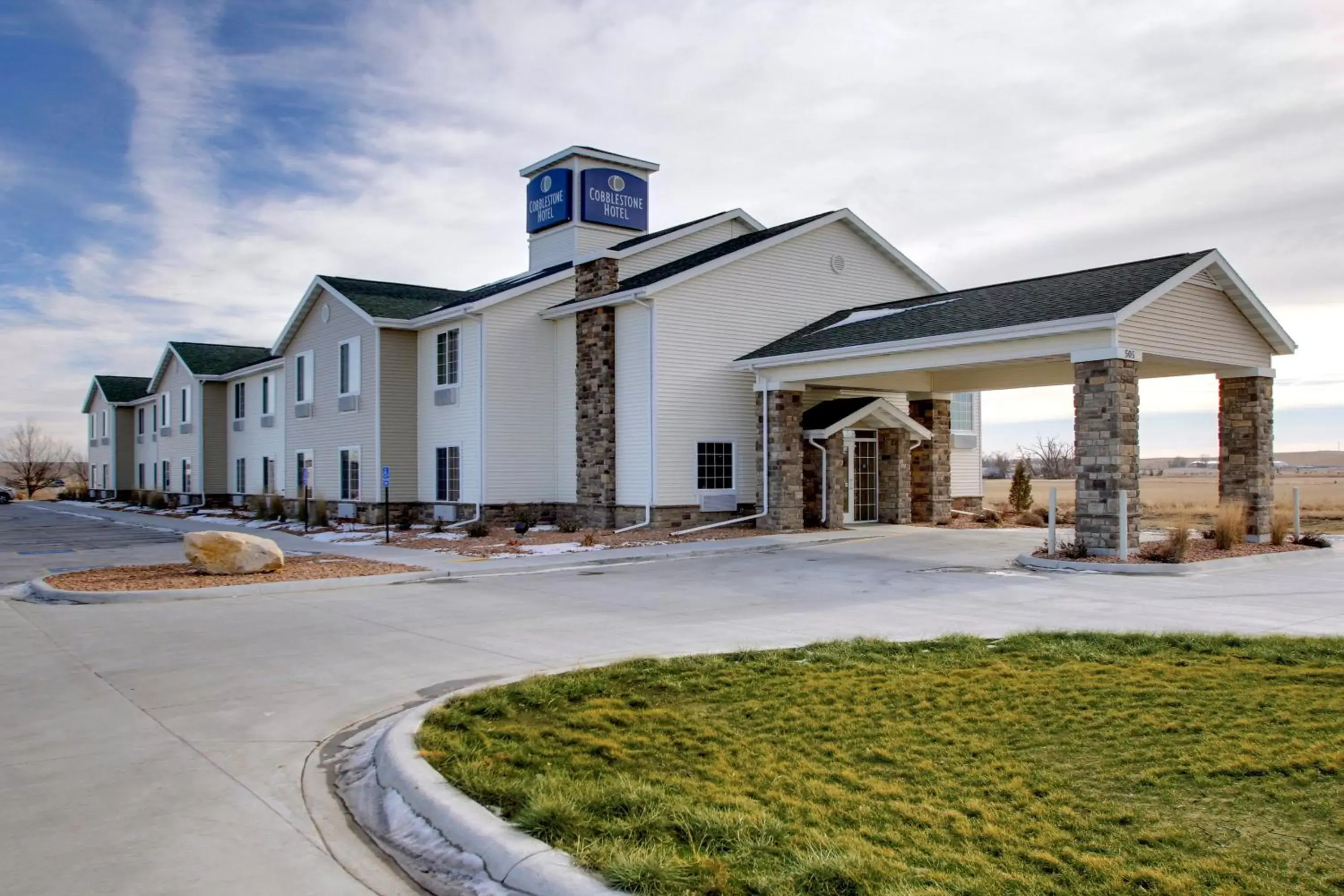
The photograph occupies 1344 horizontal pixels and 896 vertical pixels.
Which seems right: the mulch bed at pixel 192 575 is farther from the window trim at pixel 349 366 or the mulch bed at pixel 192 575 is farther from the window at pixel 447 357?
the window trim at pixel 349 366

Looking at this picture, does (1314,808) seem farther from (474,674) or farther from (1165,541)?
(1165,541)

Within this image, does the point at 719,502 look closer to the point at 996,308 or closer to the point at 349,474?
the point at 996,308

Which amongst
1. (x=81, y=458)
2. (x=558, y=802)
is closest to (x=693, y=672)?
(x=558, y=802)

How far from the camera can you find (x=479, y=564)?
57.9ft

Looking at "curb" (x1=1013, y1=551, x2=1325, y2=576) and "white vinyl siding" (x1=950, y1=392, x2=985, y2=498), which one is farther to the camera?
"white vinyl siding" (x1=950, y1=392, x2=985, y2=498)

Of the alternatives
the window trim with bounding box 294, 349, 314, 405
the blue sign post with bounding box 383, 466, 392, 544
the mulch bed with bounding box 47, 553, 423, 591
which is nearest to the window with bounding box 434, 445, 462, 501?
the blue sign post with bounding box 383, 466, 392, 544

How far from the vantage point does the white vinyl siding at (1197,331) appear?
56.2 ft

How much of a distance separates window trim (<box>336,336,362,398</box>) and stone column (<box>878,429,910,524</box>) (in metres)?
15.0

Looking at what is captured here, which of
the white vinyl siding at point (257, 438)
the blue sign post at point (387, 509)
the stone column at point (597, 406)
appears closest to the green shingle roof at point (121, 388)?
the white vinyl siding at point (257, 438)

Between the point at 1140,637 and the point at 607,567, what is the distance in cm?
994

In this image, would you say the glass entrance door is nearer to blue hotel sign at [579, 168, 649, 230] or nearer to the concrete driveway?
the concrete driveway

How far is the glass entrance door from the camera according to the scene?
26297mm

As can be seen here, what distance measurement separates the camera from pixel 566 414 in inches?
1033

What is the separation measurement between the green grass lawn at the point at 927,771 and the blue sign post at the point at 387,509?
49.9ft
